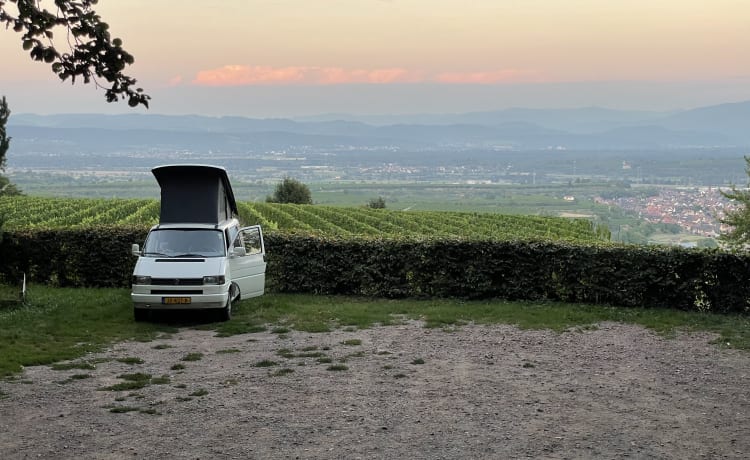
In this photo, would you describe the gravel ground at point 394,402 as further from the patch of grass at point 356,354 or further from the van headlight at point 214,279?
the van headlight at point 214,279

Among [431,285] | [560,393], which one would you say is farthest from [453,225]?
[560,393]

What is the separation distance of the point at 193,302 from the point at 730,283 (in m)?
11.5

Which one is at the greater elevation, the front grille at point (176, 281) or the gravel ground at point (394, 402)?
Answer: the front grille at point (176, 281)

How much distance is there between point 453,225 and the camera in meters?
54.5

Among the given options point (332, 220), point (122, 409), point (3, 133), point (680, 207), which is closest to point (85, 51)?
point (122, 409)

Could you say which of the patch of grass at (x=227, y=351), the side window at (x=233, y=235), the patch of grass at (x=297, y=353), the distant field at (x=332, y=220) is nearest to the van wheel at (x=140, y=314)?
the side window at (x=233, y=235)

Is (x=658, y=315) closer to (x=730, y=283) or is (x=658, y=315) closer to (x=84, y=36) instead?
(x=730, y=283)

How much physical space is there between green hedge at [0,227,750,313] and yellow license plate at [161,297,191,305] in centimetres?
513

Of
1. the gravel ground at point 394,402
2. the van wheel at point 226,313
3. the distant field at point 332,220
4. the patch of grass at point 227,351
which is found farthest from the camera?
the distant field at point 332,220

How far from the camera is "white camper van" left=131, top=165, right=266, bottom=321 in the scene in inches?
565

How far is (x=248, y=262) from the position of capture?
16172 mm

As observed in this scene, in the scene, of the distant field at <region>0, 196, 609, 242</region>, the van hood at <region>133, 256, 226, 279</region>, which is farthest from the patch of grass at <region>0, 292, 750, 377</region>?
the distant field at <region>0, 196, 609, 242</region>

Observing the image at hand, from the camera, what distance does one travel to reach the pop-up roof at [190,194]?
16.4m

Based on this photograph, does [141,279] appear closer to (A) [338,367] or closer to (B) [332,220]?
(A) [338,367]
